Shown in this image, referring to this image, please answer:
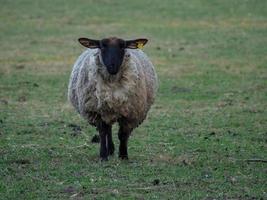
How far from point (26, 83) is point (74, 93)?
697cm

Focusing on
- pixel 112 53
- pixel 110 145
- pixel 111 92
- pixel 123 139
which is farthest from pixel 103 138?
pixel 112 53

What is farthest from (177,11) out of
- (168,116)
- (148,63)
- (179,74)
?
(148,63)

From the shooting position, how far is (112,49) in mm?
10398

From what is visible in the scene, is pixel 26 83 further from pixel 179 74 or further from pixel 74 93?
pixel 74 93

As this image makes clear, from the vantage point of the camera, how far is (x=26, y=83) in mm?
18234

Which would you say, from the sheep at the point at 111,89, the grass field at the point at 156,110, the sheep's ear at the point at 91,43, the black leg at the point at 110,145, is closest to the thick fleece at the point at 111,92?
the sheep at the point at 111,89

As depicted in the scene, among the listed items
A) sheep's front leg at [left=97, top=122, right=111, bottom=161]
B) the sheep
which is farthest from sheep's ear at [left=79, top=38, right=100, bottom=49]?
sheep's front leg at [left=97, top=122, right=111, bottom=161]

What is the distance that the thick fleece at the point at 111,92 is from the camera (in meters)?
10.4

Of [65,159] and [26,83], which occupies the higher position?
[65,159]

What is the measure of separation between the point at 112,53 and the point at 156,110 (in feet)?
15.8

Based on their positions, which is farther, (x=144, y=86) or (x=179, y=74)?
(x=179, y=74)

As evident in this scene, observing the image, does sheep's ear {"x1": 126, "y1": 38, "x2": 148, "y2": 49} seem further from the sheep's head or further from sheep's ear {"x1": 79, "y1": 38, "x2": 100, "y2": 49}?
sheep's ear {"x1": 79, "y1": 38, "x2": 100, "y2": 49}

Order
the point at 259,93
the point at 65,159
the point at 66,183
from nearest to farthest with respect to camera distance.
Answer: the point at 66,183 → the point at 65,159 → the point at 259,93

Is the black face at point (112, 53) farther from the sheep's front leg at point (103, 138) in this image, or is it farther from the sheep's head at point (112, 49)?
the sheep's front leg at point (103, 138)
